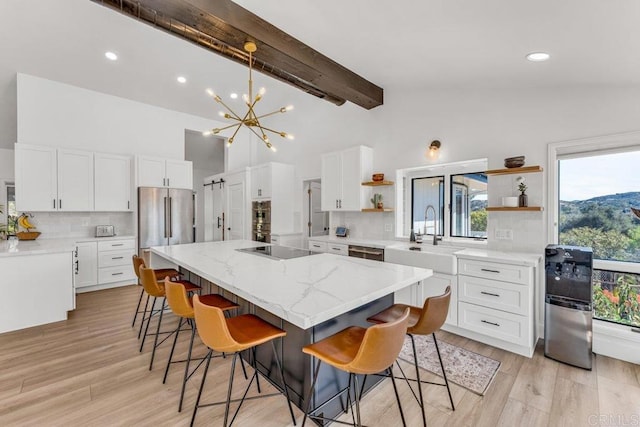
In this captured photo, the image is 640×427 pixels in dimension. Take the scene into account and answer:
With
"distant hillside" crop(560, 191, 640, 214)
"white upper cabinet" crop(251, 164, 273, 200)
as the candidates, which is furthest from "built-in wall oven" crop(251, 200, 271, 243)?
"distant hillside" crop(560, 191, 640, 214)

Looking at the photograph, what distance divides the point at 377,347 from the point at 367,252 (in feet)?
8.56

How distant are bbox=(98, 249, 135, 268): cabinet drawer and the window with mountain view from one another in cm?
617

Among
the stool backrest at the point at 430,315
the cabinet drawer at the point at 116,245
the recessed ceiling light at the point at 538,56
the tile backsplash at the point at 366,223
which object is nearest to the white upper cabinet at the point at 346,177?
the tile backsplash at the point at 366,223

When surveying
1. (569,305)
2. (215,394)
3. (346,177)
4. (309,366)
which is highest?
(346,177)

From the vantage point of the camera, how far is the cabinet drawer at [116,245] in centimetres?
470

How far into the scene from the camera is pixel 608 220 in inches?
107

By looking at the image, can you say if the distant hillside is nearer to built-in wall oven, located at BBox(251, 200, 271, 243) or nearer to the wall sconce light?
the wall sconce light

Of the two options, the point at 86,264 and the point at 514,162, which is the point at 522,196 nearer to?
the point at 514,162

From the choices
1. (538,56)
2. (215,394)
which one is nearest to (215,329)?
(215,394)

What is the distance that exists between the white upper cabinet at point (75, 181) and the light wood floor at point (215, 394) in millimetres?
2442

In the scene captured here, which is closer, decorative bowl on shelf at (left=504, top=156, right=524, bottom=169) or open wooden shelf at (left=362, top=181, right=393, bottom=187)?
decorative bowl on shelf at (left=504, top=156, right=524, bottom=169)

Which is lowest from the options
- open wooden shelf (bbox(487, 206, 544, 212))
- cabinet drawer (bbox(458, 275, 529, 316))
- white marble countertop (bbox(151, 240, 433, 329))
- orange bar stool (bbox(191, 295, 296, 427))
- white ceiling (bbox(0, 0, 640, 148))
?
cabinet drawer (bbox(458, 275, 529, 316))

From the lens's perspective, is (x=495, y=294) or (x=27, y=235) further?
(x=27, y=235)

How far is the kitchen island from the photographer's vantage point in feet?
4.65
